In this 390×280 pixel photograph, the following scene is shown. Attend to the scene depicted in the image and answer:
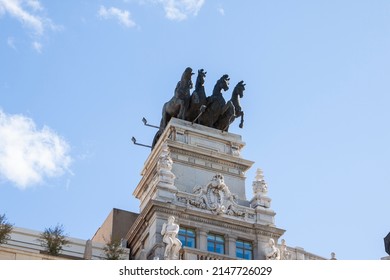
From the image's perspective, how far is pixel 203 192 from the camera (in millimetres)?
53000

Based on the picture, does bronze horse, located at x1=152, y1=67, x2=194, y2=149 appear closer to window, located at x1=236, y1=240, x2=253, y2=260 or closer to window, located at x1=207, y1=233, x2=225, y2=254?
window, located at x1=207, y1=233, x2=225, y2=254

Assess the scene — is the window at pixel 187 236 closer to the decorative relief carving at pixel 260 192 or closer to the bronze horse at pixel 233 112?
the decorative relief carving at pixel 260 192

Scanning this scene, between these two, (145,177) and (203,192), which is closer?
(203,192)

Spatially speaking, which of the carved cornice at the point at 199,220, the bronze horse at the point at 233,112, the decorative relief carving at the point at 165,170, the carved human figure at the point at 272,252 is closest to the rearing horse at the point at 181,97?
the bronze horse at the point at 233,112

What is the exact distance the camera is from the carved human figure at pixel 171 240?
47281 millimetres

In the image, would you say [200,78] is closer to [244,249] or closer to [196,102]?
[196,102]

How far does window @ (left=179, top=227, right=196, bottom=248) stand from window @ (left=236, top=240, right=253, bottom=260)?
2784mm

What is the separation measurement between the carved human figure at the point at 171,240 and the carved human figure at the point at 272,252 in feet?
19.1
